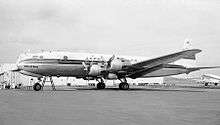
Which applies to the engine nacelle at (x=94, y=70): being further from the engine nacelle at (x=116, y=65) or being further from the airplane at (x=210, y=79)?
the airplane at (x=210, y=79)

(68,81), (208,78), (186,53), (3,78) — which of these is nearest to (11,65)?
(3,78)

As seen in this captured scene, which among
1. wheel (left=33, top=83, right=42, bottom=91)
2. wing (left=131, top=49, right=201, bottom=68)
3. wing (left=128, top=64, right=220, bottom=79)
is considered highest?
wing (left=131, top=49, right=201, bottom=68)

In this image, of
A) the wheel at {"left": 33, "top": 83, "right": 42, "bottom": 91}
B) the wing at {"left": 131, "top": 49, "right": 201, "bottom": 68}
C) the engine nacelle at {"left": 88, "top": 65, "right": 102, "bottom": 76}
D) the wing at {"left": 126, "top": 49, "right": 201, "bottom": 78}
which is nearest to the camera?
the wheel at {"left": 33, "top": 83, "right": 42, "bottom": 91}

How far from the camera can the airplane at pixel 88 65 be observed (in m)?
28.3

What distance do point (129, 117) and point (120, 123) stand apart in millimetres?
1352

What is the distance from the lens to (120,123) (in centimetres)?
886

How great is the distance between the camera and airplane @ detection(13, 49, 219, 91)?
92.9 feet

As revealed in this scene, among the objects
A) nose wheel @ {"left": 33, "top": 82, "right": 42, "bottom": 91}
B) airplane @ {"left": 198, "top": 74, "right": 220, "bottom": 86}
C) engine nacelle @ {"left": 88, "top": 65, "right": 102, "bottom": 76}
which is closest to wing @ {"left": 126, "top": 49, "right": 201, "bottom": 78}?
engine nacelle @ {"left": 88, "top": 65, "right": 102, "bottom": 76}

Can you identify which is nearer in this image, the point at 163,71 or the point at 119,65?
the point at 119,65

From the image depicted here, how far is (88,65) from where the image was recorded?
30.9m

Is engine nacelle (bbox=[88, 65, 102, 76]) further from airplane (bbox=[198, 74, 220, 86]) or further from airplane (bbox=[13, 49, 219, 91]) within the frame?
airplane (bbox=[198, 74, 220, 86])

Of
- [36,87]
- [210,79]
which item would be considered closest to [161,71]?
[36,87]

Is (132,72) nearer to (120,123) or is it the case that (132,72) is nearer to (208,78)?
(120,123)

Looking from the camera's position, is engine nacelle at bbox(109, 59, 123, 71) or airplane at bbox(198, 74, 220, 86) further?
airplane at bbox(198, 74, 220, 86)
